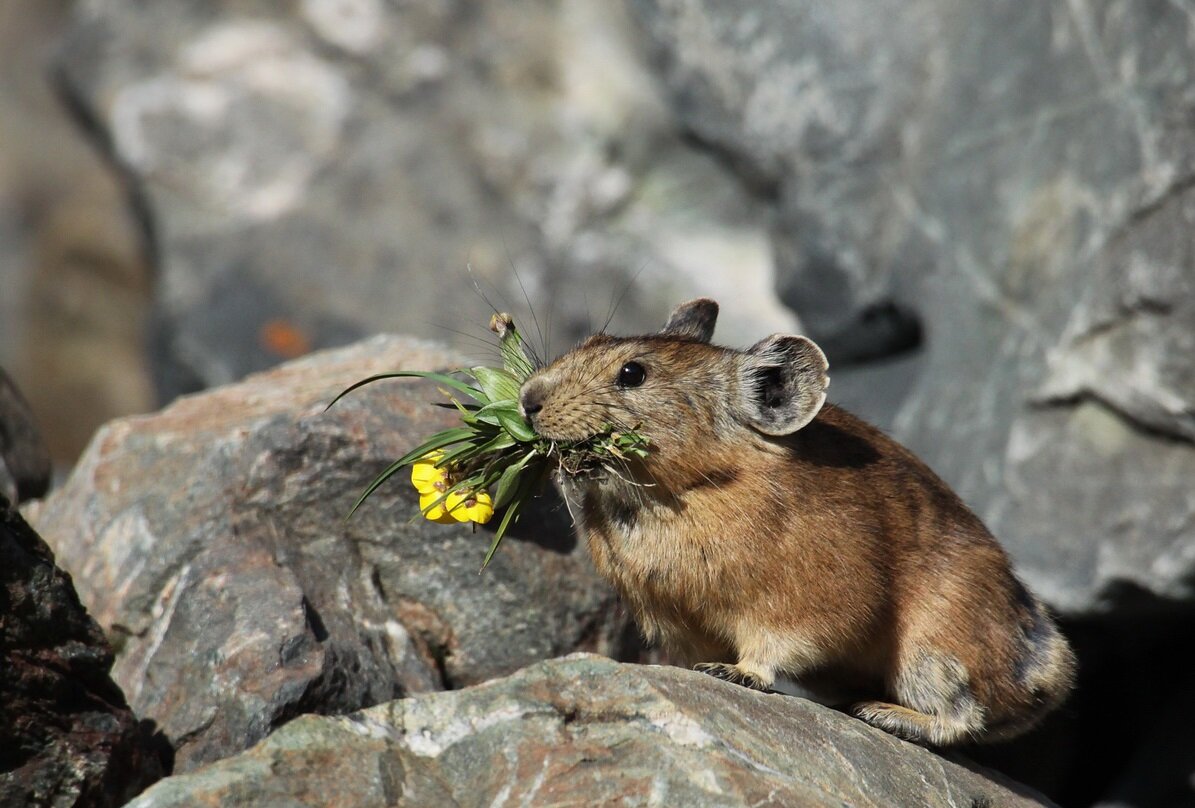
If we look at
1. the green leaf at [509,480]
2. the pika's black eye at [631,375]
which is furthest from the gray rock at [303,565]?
the pika's black eye at [631,375]

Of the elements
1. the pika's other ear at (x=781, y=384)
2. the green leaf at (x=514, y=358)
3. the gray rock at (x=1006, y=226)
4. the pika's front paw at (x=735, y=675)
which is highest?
the gray rock at (x=1006, y=226)

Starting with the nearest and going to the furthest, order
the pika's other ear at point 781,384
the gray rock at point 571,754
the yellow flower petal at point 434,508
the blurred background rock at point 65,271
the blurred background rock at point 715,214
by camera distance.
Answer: the gray rock at point 571,754 < the yellow flower petal at point 434,508 < the pika's other ear at point 781,384 < the blurred background rock at point 715,214 < the blurred background rock at point 65,271

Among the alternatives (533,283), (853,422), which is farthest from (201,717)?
(533,283)

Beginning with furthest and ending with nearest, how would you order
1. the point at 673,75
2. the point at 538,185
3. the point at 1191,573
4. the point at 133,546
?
1. the point at 538,185
2. the point at 673,75
3. the point at 1191,573
4. the point at 133,546

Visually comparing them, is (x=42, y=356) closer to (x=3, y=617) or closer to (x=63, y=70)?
(x=63, y=70)

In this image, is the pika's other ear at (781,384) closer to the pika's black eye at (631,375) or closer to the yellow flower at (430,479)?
the pika's black eye at (631,375)

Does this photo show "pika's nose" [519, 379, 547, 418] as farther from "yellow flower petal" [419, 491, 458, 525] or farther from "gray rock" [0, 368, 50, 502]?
"gray rock" [0, 368, 50, 502]

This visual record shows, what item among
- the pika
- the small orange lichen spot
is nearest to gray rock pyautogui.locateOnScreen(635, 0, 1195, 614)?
the pika
